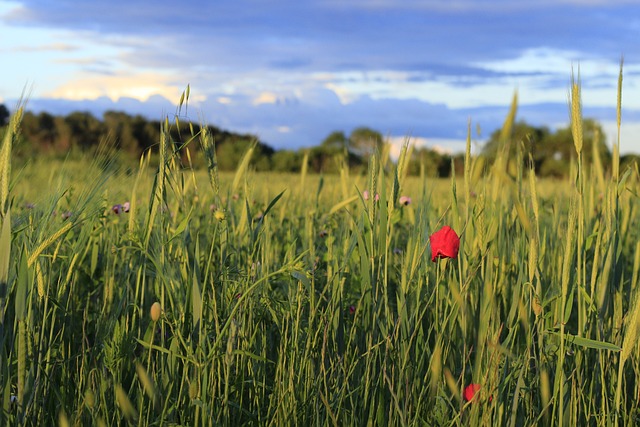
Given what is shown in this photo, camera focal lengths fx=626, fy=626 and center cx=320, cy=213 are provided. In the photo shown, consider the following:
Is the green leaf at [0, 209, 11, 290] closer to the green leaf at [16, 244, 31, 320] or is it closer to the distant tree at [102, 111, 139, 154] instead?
the green leaf at [16, 244, 31, 320]

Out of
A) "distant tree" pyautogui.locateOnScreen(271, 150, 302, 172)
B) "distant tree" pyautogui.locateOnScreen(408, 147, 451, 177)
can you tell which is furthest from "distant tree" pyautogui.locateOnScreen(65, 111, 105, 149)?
"distant tree" pyautogui.locateOnScreen(408, 147, 451, 177)

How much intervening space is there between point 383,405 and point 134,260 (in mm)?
845

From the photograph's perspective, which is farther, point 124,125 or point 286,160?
point 124,125

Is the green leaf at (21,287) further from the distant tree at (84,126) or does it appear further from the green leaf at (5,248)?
the distant tree at (84,126)

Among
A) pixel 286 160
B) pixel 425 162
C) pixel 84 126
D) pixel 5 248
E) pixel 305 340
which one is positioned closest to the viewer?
pixel 5 248

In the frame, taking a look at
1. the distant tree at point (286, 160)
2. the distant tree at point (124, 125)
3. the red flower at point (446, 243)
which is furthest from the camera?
the distant tree at point (124, 125)

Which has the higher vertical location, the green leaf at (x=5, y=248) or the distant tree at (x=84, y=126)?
the distant tree at (x=84, y=126)

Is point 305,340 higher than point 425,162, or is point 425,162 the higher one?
point 425,162

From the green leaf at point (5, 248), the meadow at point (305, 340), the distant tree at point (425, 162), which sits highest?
the distant tree at point (425, 162)

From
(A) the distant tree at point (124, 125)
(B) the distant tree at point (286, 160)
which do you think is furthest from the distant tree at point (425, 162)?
(A) the distant tree at point (124, 125)

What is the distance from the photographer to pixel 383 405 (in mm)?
1131

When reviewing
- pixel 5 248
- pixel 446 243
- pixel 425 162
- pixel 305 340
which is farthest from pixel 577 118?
pixel 425 162

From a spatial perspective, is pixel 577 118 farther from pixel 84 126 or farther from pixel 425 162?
pixel 84 126

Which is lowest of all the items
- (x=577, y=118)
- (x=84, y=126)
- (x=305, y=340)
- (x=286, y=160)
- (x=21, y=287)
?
(x=305, y=340)
